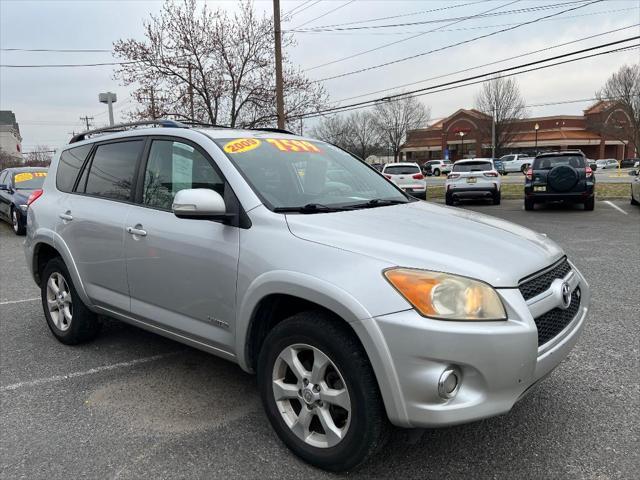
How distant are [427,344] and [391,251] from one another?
0.46 meters

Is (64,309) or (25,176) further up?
(25,176)

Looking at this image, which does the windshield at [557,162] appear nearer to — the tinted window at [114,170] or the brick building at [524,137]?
the tinted window at [114,170]

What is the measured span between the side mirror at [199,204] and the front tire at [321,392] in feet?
2.35

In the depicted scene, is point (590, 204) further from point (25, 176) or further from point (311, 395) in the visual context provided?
point (25, 176)

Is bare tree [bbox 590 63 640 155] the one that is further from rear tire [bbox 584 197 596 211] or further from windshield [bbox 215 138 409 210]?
windshield [bbox 215 138 409 210]

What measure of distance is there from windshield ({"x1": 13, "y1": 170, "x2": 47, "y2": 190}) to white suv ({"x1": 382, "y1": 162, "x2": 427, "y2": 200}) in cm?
1136

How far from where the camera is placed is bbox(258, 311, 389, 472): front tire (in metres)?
2.29

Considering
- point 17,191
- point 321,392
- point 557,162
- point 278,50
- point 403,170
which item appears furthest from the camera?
point 403,170

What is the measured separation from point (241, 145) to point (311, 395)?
5.42 ft

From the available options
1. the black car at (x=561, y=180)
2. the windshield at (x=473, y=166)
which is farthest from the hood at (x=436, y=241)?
the windshield at (x=473, y=166)

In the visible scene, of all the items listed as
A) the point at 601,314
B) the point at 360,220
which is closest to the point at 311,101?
the point at 601,314

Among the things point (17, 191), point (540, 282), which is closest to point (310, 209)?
point (540, 282)

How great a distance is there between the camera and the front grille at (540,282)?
7.70ft

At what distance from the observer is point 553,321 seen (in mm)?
2479
